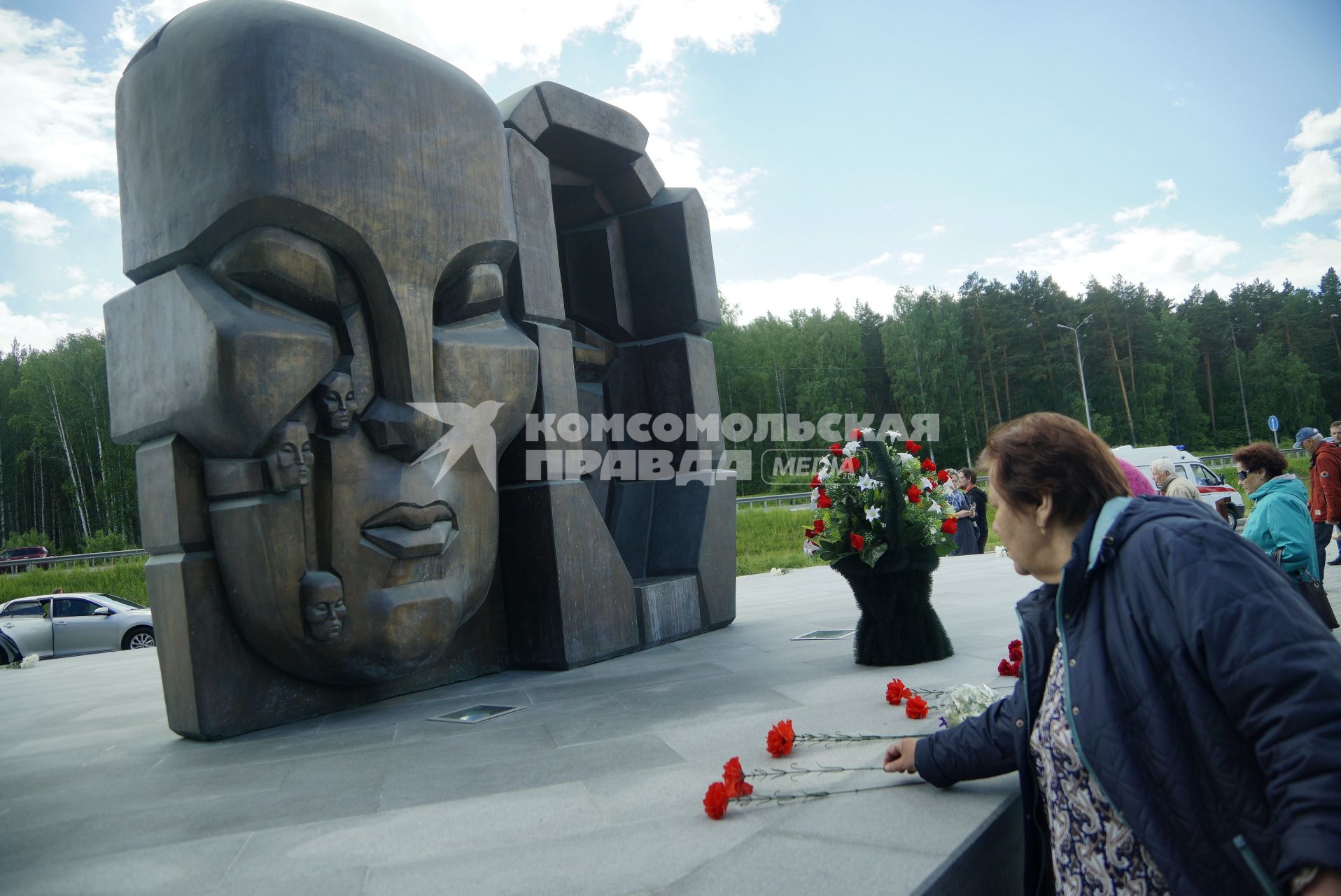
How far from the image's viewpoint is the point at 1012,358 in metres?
41.8

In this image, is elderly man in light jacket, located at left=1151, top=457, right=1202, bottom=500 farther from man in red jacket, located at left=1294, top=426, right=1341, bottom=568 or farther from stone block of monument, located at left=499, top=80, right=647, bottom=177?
stone block of monument, located at left=499, top=80, right=647, bottom=177

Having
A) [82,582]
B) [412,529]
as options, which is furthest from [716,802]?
[82,582]

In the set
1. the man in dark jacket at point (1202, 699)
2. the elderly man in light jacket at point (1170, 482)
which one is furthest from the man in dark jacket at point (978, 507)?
the man in dark jacket at point (1202, 699)

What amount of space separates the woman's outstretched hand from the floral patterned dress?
622 millimetres

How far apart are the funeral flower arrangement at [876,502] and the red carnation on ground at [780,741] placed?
1.66 metres

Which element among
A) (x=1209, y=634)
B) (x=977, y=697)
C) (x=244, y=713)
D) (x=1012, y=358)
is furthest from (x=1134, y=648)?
(x=1012, y=358)

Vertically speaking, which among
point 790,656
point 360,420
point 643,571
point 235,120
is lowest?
point 790,656

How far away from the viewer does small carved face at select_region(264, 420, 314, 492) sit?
4277mm

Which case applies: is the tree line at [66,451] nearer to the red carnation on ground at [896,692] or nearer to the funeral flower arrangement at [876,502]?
the funeral flower arrangement at [876,502]

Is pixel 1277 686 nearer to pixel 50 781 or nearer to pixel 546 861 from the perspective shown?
pixel 546 861

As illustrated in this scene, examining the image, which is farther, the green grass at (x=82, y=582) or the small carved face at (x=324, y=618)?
the green grass at (x=82, y=582)

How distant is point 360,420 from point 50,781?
7.08 feet

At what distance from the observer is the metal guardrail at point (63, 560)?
19.2 m

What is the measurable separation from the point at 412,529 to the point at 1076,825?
3769mm
